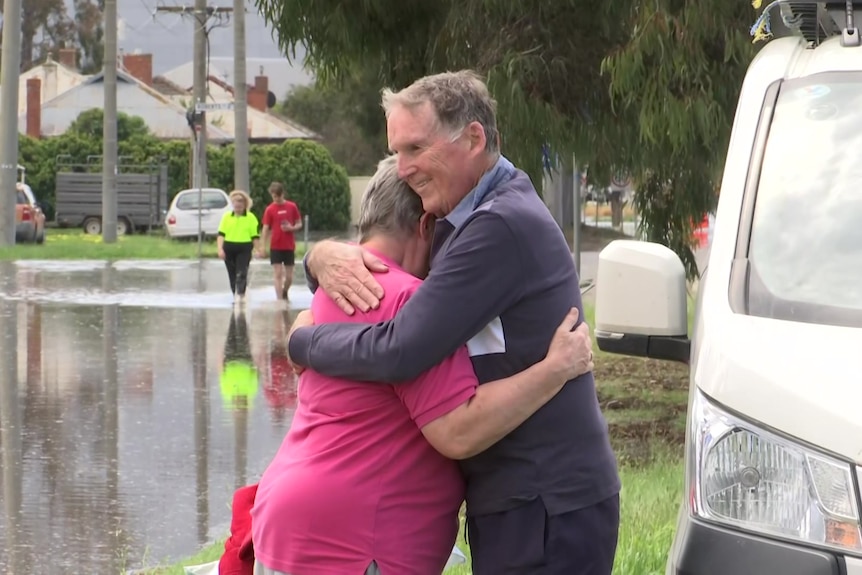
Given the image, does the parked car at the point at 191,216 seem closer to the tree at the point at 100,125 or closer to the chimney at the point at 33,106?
the tree at the point at 100,125

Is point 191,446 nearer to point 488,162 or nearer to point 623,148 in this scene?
point 623,148

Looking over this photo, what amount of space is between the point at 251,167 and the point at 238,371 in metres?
36.1

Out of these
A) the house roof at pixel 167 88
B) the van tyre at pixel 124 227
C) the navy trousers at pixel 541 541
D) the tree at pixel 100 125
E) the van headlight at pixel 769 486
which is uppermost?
the house roof at pixel 167 88

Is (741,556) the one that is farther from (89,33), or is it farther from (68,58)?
(89,33)

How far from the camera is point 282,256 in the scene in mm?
21594

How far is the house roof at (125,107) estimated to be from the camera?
6888 centimetres

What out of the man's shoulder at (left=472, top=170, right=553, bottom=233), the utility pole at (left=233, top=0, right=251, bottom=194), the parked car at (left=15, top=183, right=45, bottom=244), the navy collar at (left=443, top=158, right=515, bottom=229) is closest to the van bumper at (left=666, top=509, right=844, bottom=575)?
the man's shoulder at (left=472, top=170, right=553, bottom=233)

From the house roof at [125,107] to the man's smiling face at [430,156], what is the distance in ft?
218

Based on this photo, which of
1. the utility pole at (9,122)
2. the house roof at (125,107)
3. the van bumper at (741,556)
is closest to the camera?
the van bumper at (741,556)

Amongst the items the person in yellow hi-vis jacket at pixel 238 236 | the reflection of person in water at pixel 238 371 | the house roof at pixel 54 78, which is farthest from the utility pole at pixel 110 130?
the house roof at pixel 54 78

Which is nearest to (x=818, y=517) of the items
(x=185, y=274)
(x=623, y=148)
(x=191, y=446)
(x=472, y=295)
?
(x=472, y=295)

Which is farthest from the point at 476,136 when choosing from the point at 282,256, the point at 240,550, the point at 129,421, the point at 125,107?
the point at 125,107

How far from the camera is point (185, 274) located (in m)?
27.7

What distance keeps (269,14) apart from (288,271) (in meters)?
12.5
